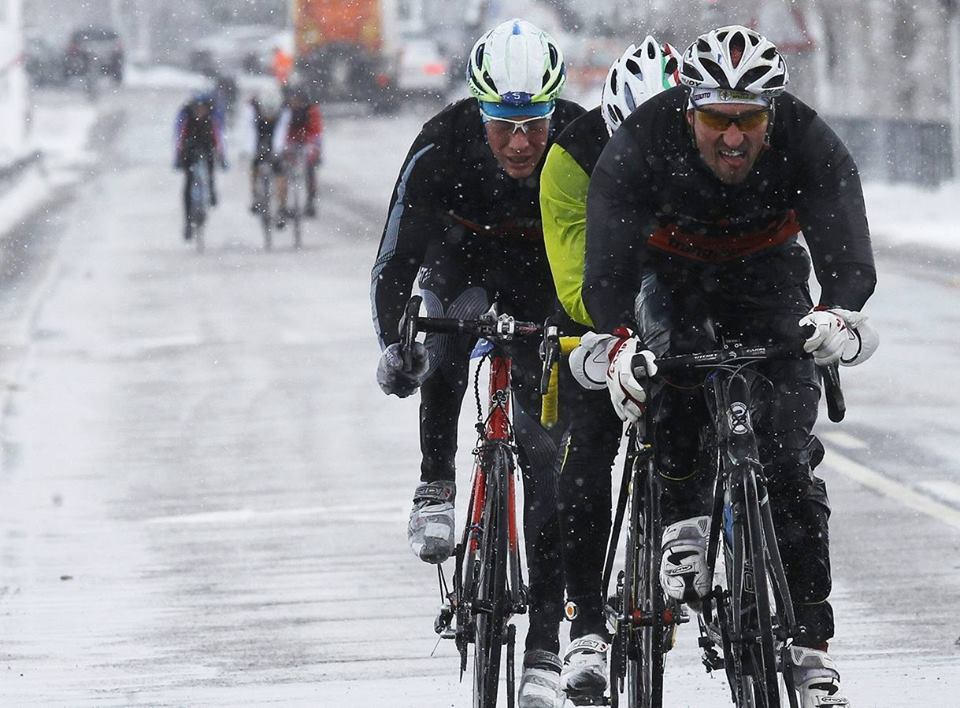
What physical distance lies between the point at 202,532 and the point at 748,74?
5545 mm

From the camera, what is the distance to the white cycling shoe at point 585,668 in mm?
6328

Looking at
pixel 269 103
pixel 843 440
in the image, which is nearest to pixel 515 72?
pixel 843 440

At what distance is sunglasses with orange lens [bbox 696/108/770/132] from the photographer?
5699 mm

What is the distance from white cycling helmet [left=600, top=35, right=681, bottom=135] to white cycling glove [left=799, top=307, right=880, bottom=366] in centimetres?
102

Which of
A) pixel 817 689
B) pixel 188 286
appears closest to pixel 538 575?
pixel 817 689

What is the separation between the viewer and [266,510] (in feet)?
36.9

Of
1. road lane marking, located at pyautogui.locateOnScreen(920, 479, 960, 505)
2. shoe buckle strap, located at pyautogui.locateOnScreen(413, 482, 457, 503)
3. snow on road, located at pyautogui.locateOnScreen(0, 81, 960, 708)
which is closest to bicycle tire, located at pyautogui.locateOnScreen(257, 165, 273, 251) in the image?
snow on road, located at pyautogui.locateOnScreen(0, 81, 960, 708)

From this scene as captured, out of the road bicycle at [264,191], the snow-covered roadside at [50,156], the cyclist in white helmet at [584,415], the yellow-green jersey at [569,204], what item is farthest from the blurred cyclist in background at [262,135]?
the yellow-green jersey at [569,204]

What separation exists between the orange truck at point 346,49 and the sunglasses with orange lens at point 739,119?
54556 mm

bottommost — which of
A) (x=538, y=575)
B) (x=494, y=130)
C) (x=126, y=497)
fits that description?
(x=126, y=497)

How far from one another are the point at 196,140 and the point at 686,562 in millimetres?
23552

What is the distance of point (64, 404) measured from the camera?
50.9ft

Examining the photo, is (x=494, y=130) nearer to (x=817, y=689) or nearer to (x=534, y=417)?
(x=534, y=417)

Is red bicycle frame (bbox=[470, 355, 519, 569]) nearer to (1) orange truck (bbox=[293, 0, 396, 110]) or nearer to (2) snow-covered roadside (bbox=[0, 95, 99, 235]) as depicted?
(2) snow-covered roadside (bbox=[0, 95, 99, 235])
